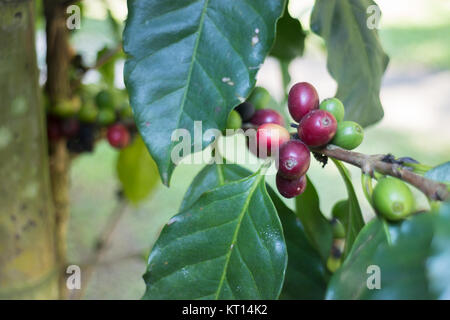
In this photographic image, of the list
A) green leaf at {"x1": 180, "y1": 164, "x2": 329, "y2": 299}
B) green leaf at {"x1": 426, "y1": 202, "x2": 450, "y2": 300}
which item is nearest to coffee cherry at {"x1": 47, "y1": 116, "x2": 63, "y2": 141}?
green leaf at {"x1": 180, "y1": 164, "x2": 329, "y2": 299}

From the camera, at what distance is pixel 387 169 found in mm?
521

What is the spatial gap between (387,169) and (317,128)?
0.09 meters

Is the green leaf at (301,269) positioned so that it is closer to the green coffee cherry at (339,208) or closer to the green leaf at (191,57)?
the green coffee cherry at (339,208)

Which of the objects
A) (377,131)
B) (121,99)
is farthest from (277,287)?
(377,131)

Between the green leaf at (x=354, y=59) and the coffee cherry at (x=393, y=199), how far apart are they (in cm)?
37

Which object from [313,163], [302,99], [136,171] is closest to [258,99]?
[302,99]

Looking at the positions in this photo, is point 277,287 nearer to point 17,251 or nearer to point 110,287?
point 17,251

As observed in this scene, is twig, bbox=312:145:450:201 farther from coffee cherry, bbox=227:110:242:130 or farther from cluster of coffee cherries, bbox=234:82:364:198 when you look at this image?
coffee cherry, bbox=227:110:242:130

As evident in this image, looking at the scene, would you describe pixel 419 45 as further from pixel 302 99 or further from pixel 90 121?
pixel 302 99

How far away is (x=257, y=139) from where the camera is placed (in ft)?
2.04

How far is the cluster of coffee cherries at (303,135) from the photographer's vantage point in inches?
22.3

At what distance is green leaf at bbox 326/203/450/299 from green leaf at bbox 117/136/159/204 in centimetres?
97

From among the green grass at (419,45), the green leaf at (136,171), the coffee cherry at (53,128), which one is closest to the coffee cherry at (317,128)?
the coffee cherry at (53,128)

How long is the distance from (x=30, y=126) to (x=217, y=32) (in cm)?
38
